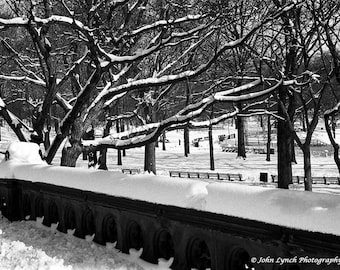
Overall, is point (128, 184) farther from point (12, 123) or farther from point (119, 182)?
point (12, 123)

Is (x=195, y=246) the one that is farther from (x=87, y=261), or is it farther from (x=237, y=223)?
(x=87, y=261)

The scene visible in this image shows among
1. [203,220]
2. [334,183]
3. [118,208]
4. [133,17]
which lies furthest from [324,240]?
[334,183]

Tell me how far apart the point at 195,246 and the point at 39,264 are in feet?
5.95

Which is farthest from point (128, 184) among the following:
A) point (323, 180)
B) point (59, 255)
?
point (323, 180)

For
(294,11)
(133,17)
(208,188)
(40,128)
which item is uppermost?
(133,17)

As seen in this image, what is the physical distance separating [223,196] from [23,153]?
225 inches

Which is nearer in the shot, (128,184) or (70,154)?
(128,184)

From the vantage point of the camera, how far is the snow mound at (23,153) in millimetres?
8297

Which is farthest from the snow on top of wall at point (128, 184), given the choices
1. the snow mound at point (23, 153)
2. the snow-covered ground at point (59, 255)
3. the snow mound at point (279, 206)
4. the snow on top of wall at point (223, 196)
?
the snow mound at point (23, 153)

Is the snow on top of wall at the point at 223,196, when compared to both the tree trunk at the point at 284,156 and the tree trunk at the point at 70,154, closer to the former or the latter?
the tree trunk at the point at 70,154

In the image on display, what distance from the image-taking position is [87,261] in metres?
4.91

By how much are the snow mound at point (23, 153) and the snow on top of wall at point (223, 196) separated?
1864 millimetres

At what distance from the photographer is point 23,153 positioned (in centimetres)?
841

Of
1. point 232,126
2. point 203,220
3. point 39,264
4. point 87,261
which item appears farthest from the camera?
point 232,126
